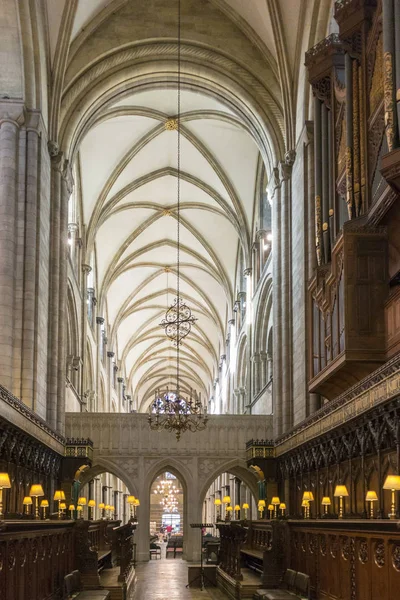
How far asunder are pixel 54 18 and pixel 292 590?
17.3 m

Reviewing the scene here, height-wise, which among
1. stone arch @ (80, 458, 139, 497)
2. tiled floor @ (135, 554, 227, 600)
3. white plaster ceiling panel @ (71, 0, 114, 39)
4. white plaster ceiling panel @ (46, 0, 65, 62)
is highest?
white plaster ceiling panel @ (71, 0, 114, 39)

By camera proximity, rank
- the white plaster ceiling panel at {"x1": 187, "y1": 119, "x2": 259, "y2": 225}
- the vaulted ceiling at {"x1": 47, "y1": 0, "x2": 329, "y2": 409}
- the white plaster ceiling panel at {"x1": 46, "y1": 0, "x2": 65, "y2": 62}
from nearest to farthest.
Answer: the white plaster ceiling panel at {"x1": 46, "y1": 0, "x2": 65, "y2": 62}, the vaulted ceiling at {"x1": 47, "y1": 0, "x2": 329, "y2": 409}, the white plaster ceiling panel at {"x1": 187, "y1": 119, "x2": 259, "y2": 225}

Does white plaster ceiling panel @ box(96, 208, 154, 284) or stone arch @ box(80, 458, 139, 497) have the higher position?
white plaster ceiling panel @ box(96, 208, 154, 284)

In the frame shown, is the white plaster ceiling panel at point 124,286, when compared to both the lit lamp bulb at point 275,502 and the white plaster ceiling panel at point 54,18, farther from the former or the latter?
the lit lamp bulb at point 275,502

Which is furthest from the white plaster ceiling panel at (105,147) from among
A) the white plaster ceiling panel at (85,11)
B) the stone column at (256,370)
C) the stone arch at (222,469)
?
the stone arch at (222,469)

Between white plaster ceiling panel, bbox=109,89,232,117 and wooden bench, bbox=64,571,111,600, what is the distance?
19.8 m

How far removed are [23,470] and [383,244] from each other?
34.4ft

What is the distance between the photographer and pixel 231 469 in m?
32.0

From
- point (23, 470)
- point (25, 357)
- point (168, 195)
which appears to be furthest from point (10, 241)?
point (168, 195)

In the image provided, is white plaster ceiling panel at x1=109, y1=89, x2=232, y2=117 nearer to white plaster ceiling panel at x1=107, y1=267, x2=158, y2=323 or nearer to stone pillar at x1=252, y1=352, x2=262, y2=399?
stone pillar at x1=252, y1=352, x2=262, y2=399

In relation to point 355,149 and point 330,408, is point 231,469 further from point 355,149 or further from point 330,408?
point 355,149

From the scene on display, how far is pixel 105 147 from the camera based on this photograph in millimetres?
33594

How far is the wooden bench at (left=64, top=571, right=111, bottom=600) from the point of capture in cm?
1316

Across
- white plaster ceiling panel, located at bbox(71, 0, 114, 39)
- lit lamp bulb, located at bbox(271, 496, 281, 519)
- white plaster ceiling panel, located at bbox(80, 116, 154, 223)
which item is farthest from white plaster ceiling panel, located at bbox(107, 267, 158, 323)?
lit lamp bulb, located at bbox(271, 496, 281, 519)
